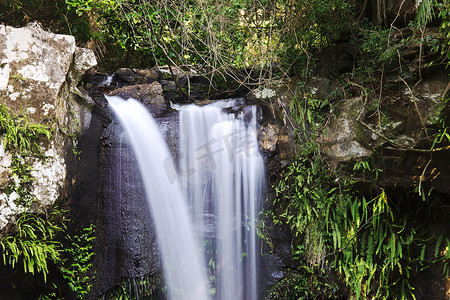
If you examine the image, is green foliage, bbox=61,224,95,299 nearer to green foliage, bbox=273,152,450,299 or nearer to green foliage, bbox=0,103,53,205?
green foliage, bbox=0,103,53,205

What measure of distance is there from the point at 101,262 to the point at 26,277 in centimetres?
77

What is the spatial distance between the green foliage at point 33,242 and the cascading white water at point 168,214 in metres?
1.11

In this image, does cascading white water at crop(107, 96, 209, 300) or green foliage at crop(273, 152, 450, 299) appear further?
cascading white water at crop(107, 96, 209, 300)

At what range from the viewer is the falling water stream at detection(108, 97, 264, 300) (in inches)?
167

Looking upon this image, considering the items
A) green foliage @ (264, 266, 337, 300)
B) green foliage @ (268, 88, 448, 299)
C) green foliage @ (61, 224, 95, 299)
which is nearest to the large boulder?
green foliage @ (61, 224, 95, 299)

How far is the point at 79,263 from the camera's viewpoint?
152 inches

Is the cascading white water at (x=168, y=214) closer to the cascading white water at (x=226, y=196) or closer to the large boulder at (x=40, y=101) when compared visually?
the cascading white water at (x=226, y=196)

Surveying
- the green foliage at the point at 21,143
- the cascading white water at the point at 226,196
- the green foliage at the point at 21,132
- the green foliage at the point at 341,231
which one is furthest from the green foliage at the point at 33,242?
the green foliage at the point at 341,231

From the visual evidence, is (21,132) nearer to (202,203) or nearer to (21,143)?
(21,143)

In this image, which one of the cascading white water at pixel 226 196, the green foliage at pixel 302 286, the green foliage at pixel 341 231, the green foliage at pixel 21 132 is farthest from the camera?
the cascading white water at pixel 226 196

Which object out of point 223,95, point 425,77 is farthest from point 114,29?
point 425,77

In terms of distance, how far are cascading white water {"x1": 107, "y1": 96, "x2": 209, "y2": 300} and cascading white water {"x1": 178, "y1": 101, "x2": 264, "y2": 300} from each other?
169mm

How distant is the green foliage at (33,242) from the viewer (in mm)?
3283

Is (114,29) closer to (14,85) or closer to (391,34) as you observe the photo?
(14,85)
